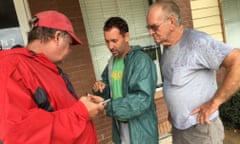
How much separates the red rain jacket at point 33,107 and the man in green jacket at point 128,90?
580mm

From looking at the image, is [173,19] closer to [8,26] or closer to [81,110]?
[81,110]

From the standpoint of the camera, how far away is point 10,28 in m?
3.27

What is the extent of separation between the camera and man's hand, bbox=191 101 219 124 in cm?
193

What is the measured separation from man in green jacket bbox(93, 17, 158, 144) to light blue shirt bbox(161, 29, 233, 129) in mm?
178

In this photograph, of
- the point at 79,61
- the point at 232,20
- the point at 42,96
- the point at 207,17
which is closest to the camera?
the point at 42,96

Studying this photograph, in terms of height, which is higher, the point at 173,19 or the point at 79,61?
the point at 173,19

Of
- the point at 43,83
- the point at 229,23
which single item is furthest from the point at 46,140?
the point at 229,23

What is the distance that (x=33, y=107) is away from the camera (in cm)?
131

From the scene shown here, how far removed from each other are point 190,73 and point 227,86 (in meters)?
0.27

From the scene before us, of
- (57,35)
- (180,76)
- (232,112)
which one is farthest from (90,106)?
(232,112)

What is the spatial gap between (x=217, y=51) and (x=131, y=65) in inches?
26.0

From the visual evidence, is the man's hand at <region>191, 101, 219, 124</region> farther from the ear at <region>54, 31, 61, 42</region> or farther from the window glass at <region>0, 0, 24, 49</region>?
the window glass at <region>0, 0, 24, 49</region>

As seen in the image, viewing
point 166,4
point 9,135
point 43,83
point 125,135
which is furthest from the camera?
point 125,135

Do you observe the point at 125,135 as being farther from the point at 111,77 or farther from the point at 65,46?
the point at 65,46
